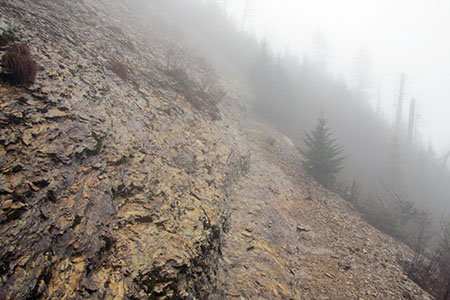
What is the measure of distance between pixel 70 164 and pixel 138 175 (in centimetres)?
141

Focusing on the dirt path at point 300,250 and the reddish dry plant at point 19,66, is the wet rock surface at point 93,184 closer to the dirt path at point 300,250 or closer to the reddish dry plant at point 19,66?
the reddish dry plant at point 19,66

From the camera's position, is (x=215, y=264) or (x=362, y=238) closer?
(x=215, y=264)

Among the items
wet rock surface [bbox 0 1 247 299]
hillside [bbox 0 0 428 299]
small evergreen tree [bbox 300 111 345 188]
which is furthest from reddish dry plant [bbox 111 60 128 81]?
small evergreen tree [bbox 300 111 345 188]

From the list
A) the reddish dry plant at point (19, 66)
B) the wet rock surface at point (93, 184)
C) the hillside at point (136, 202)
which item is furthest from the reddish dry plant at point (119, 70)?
the reddish dry plant at point (19, 66)

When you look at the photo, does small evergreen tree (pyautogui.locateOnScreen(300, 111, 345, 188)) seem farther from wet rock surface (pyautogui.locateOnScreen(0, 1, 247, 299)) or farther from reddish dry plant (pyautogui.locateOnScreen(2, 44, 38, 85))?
reddish dry plant (pyautogui.locateOnScreen(2, 44, 38, 85))

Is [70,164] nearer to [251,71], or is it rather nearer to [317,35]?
[251,71]

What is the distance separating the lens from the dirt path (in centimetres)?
537

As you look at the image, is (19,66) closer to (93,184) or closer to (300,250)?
(93,184)

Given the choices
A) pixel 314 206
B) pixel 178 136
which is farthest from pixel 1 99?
pixel 314 206

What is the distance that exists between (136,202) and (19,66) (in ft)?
11.8

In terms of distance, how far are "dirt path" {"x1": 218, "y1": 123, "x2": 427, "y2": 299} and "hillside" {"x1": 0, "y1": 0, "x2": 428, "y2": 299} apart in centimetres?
4

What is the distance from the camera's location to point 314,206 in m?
9.63

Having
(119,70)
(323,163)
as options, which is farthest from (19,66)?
(323,163)

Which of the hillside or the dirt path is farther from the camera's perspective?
the dirt path
